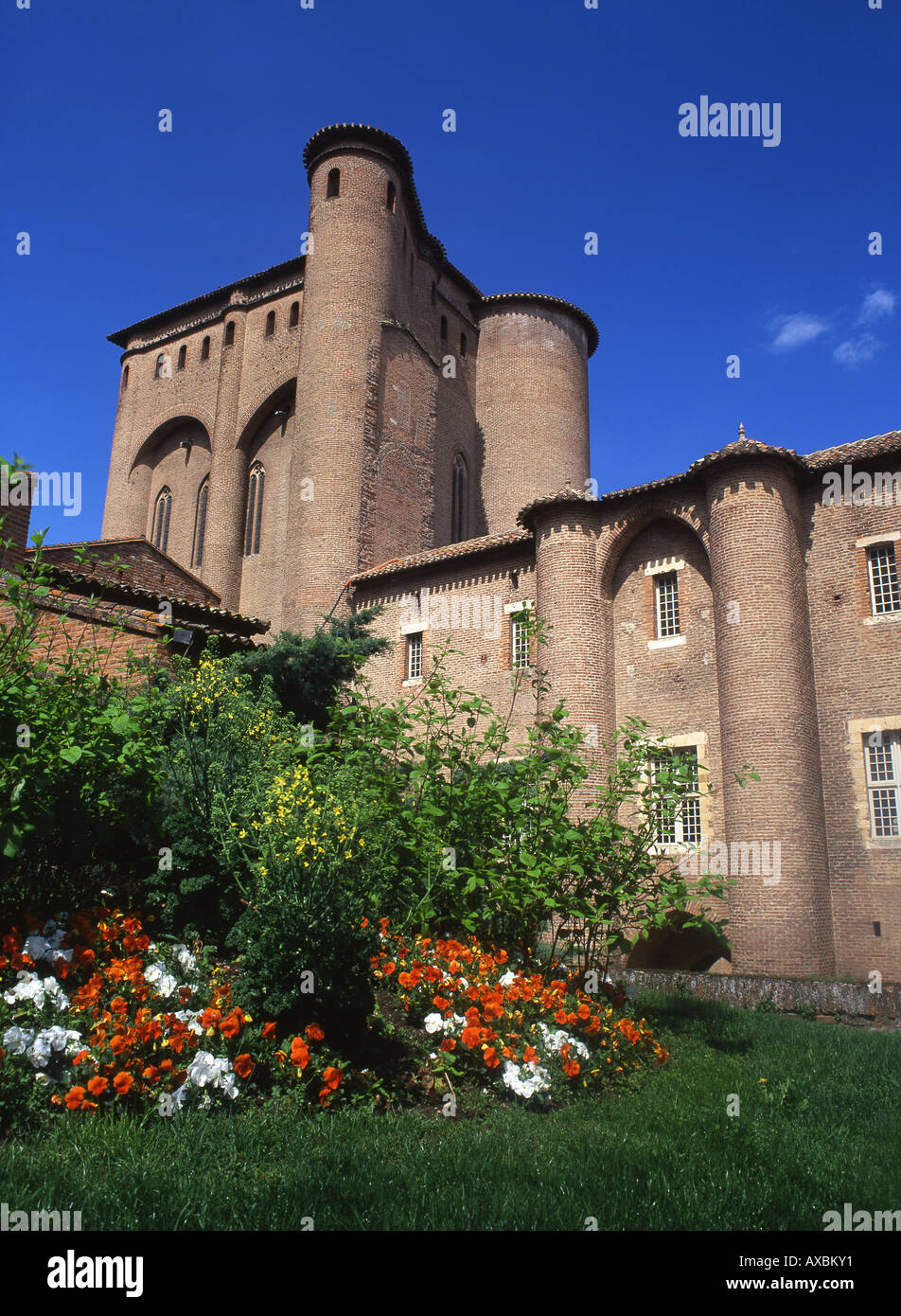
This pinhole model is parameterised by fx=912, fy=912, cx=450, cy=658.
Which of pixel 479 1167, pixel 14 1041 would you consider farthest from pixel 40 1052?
pixel 479 1167

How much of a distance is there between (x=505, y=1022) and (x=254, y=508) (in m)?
27.7

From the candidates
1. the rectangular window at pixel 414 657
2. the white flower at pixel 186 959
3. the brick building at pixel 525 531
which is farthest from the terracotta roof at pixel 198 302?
the white flower at pixel 186 959

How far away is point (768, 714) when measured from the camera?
16.8 meters

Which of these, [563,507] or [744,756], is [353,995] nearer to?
[744,756]

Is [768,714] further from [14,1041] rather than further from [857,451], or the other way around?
[14,1041]

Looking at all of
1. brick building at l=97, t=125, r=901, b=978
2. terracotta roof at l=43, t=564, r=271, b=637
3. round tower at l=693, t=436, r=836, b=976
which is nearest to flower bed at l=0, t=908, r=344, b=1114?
brick building at l=97, t=125, r=901, b=978

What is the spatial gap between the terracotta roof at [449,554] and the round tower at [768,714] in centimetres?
515

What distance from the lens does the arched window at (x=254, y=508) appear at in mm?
31578

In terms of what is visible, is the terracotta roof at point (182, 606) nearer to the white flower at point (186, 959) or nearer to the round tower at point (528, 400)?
the white flower at point (186, 959)

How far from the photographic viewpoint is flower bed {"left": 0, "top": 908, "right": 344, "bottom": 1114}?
15.4ft

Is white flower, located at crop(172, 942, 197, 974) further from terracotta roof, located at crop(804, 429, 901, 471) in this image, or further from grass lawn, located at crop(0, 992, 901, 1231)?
terracotta roof, located at crop(804, 429, 901, 471)

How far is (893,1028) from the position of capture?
12164 millimetres

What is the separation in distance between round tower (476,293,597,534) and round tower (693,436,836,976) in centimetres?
1592
